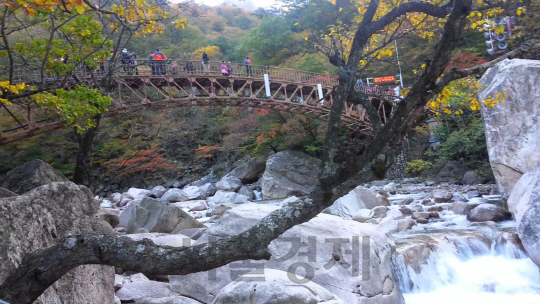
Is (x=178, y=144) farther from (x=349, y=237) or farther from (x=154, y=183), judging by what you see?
(x=349, y=237)

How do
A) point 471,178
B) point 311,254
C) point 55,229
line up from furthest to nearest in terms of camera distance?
1. point 471,178
2. point 311,254
3. point 55,229

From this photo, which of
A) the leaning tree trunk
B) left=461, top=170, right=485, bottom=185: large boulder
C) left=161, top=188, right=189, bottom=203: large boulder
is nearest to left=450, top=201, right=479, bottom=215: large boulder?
left=461, top=170, right=485, bottom=185: large boulder

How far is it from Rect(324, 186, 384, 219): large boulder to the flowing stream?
210 centimetres

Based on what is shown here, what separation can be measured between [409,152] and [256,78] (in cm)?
1172

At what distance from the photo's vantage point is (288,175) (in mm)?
22844

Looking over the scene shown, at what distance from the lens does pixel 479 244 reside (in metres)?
7.88

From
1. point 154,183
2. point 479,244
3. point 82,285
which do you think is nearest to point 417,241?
point 479,244

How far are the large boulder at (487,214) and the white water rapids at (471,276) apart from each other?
86.9 inches

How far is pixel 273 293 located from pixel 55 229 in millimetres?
2072

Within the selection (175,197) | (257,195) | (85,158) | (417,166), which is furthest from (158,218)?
(417,166)

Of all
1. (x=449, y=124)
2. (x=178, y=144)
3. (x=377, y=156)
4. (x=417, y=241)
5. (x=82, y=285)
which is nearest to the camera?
(x=377, y=156)

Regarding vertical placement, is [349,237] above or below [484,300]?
above

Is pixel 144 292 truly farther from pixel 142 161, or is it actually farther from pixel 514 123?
pixel 142 161

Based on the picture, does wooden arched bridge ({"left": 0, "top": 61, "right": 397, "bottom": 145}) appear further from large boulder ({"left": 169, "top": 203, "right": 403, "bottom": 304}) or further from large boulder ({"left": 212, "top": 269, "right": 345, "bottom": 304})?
large boulder ({"left": 212, "top": 269, "right": 345, "bottom": 304})
